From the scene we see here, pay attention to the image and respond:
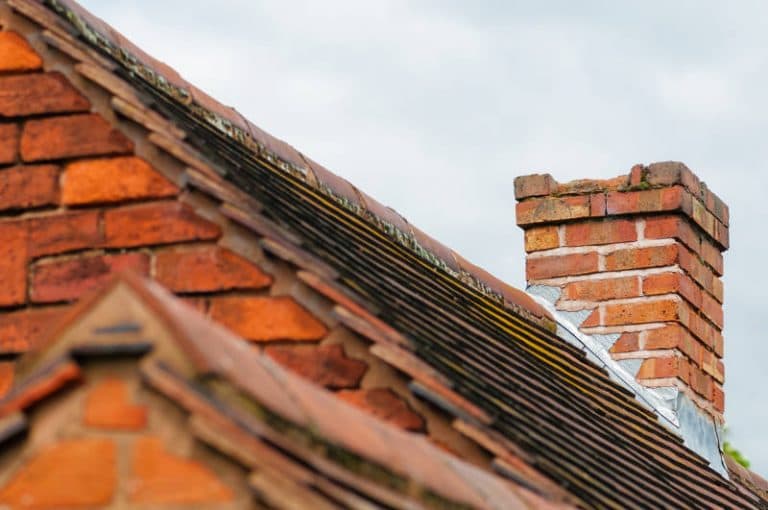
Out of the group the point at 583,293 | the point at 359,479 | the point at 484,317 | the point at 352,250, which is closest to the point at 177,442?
the point at 359,479

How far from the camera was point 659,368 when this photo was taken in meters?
10.4

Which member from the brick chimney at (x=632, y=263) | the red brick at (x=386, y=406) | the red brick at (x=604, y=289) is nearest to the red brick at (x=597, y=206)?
the brick chimney at (x=632, y=263)

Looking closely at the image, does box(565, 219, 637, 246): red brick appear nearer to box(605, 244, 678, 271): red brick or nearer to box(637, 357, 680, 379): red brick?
box(605, 244, 678, 271): red brick

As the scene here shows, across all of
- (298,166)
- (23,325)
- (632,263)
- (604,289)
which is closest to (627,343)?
(604,289)

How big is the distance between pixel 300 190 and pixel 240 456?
4.26m

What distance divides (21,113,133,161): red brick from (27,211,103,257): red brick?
0.17 m

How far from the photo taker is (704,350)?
10.9 meters

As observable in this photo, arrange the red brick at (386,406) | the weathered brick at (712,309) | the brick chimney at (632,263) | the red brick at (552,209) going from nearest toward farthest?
the red brick at (386,406)
the brick chimney at (632,263)
the red brick at (552,209)
the weathered brick at (712,309)

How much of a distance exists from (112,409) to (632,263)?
7767mm

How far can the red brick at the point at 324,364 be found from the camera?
492 cm

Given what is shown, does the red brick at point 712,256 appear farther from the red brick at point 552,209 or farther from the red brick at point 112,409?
the red brick at point 112,409

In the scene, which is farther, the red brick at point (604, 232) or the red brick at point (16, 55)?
the red brick at point (604, 232)

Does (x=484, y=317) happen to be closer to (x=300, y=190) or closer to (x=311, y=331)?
(x=300, y=190)

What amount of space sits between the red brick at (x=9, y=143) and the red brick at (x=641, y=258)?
225 inches
